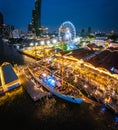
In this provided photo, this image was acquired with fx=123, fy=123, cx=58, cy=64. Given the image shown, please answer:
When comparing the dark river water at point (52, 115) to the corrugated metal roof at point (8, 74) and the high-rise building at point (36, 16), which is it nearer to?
the corrugated metal roof at point (8, 74)

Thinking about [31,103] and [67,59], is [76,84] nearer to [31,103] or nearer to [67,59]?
[31,103]

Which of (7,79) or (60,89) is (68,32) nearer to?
(60,89)

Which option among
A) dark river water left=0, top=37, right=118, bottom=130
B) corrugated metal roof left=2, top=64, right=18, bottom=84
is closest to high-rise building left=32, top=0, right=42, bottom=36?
corrugated metal roof left=2, top=64, right=18, bottom=84

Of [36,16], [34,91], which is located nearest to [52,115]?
[34,91]

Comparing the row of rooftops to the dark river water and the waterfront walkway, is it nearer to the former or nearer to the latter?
the waterfront walkway

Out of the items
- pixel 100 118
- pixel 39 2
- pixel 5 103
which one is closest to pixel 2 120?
pixel 5 103

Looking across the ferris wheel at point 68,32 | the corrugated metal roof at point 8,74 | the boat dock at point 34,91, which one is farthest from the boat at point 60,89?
the ferris wheel at point 68,32

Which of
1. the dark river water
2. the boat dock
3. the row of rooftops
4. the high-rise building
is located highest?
the high-rise building

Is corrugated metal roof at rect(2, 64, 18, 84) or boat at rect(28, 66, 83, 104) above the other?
corrugated metal roof at rect(2, 64, 18, 84)
